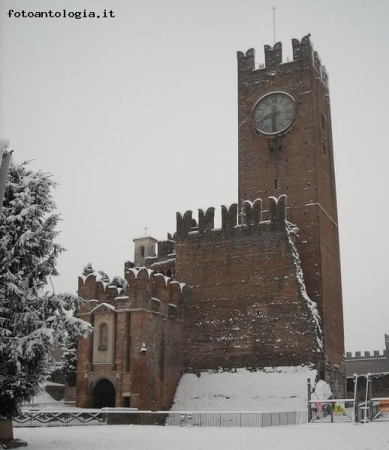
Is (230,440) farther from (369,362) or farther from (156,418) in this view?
(369,362)

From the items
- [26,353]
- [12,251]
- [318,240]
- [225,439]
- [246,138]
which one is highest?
[246,138]

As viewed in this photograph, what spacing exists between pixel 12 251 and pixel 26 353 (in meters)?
2.81

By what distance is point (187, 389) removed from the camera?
32.9 meters

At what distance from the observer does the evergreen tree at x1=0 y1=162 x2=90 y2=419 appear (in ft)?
54.1

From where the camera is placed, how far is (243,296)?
33.5 m

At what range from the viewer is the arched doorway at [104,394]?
3136 cm

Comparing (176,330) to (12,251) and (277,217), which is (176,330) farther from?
(12,251)

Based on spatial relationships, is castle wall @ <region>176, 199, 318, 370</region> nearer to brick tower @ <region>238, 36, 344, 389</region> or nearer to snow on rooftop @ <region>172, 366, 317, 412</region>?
snow on rooftop @ <region>172, 366, 317, 412</region>

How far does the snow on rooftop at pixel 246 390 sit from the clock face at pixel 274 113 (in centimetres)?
1466

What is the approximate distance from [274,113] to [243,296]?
1205 cm

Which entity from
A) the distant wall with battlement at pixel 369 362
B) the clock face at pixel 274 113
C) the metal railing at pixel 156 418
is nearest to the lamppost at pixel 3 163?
the metal railing at pixel 156 418

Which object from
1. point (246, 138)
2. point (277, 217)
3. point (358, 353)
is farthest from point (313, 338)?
point (358, 353)

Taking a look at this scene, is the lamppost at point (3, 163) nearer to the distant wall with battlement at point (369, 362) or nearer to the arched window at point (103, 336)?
the arched window at point (103, 336)

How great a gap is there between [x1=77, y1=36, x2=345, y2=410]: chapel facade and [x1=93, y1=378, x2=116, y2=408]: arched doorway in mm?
73
